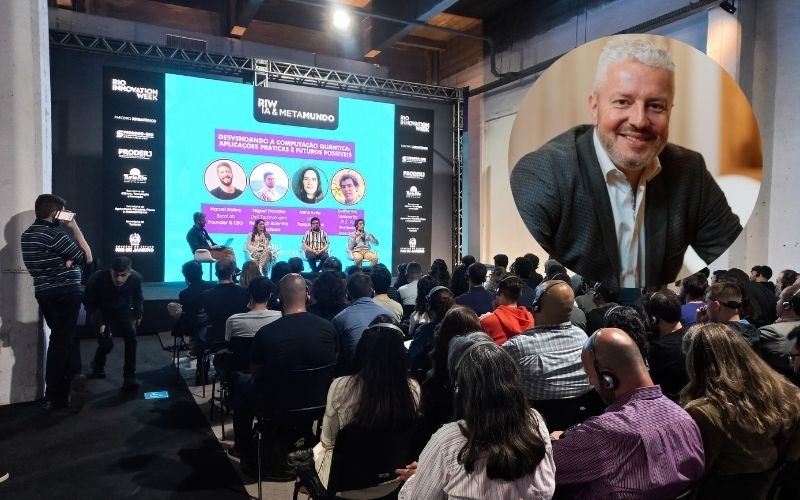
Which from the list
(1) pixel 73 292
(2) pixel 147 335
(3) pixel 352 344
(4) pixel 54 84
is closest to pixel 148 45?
(4) pixel 54 84

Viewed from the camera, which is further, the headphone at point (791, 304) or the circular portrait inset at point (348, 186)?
the circular portrait inset at point (348, 186)

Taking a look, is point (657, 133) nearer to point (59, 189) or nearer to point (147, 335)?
point (147, 335)

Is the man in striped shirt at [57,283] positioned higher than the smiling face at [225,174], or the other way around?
the smiling face at [225,174]

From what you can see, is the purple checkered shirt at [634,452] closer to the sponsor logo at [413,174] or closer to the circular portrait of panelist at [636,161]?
the circular portrait of panelist at [636,161]

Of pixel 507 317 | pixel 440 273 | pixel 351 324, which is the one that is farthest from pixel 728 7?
pixel 351 324

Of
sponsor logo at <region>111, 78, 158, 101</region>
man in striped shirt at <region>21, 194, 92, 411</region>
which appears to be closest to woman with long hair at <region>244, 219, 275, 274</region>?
sponsor logo at <region>111, 78, 158, 101</region>

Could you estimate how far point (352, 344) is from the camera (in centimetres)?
298

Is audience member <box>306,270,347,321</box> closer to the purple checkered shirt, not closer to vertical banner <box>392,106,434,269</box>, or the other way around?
the purple checkered shirt

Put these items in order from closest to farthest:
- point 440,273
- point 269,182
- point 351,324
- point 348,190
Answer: point 351,324
point 440,273
point 269,182
point 348,190

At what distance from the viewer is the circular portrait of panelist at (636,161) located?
103 centimetres

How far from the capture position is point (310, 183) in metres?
8.27

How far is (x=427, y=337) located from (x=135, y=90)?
19.8ft

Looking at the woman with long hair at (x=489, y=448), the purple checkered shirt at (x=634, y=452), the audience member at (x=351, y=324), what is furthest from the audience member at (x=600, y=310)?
the woman with long hair at (x=489, y=448)

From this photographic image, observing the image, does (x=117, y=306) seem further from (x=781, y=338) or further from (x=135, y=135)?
(x=781, y=338)
